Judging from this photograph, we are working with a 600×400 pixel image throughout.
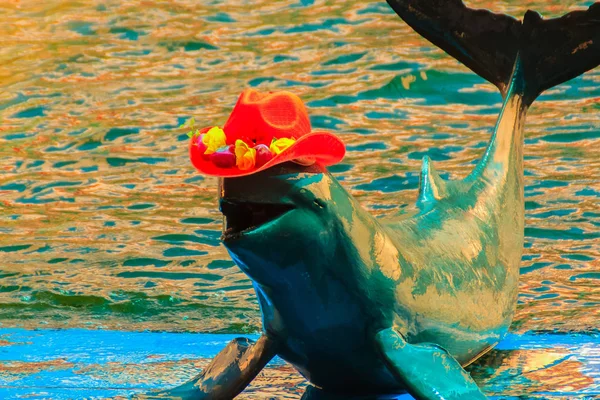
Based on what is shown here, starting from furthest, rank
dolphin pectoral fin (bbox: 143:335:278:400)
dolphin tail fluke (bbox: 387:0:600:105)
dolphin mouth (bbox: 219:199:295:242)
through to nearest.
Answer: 1. dolphin tail fluke (bbox: 387:0:600:105)
2. dolphin pectoral fin (bbox: 143:335:278:400)
3. dolphin mouth (bbox: 219:199:295:242)

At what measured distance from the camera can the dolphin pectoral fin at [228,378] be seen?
12.7ft

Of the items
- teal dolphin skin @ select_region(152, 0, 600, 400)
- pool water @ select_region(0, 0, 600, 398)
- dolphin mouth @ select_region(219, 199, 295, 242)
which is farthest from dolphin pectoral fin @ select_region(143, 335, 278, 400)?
pool water @ select_region(0, 0, 600, 398)

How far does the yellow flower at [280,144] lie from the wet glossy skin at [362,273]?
0.07 m

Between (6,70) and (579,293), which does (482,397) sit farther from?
(6,70)

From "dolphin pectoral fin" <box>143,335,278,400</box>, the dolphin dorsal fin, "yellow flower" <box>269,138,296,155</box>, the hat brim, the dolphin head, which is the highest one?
"yellow flower" <box>269,138,296,155</box>

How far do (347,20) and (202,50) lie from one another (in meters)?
1.98

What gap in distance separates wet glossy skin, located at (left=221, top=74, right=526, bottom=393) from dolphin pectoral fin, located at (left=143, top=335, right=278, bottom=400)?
0.38 feet

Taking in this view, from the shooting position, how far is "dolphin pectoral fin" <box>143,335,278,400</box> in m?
3.86

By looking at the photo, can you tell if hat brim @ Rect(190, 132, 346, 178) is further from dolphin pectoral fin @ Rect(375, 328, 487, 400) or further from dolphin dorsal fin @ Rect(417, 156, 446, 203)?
dolphin dorsal fin @ Rect(417, 156, 446, 203)

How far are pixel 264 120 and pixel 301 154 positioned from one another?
0.17 metres

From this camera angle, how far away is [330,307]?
3.60m

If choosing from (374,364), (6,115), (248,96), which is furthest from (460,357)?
(6,115)

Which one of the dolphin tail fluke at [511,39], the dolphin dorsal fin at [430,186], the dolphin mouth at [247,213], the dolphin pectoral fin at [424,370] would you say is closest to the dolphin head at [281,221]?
the dolphin mouth at [247,213]

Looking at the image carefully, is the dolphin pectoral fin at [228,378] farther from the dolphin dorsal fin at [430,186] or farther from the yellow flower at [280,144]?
the dolphin dorsal fin at [430,186]
